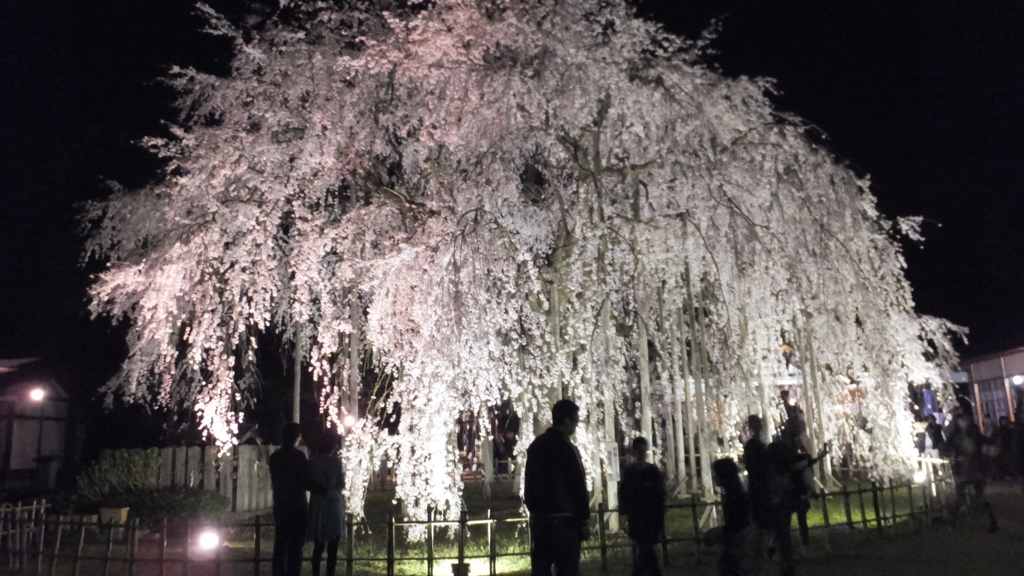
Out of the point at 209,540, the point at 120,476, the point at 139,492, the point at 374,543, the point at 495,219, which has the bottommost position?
the point at 374,543

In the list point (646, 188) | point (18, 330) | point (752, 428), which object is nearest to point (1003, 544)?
point (752, 428)

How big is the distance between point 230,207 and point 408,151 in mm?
2599

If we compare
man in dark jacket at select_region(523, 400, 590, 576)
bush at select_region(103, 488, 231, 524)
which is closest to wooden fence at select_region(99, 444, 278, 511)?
bush at select_region(103, 488, 231, 524)

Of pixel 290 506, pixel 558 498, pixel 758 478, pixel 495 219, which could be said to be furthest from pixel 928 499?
pixel 290 506

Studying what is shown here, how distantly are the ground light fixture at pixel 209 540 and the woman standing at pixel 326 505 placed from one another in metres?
2.28

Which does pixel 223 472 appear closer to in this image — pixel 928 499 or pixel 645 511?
pixel 645 511

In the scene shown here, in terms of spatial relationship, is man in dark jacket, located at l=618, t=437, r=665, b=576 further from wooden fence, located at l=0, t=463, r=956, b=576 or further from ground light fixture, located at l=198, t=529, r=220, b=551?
ground light fixture, located at l=198, t=529, r=220, b=551

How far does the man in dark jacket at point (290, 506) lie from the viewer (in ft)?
18.8

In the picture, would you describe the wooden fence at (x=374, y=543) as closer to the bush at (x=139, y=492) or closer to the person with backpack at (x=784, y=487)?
the bush at (x=139, y=492)

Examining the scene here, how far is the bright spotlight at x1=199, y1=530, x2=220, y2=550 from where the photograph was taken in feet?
26.2

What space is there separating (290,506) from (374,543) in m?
4.44

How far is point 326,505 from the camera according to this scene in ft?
20.6

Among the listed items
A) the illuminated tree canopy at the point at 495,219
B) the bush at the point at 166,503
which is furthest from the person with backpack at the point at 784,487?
the bush at the point at 166,503

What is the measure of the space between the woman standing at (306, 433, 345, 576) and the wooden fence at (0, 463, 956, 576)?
670 millimetres
